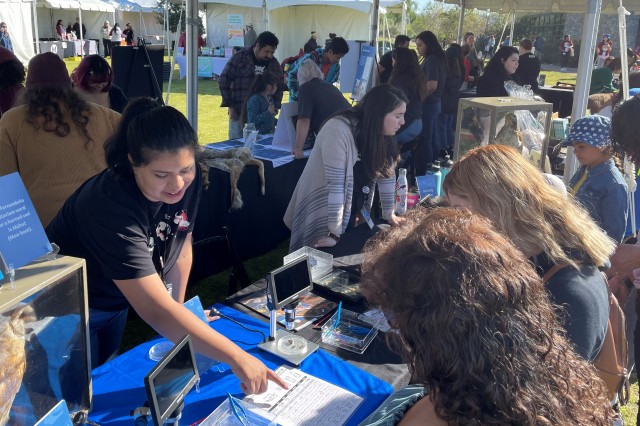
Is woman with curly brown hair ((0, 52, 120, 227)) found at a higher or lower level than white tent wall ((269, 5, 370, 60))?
lower

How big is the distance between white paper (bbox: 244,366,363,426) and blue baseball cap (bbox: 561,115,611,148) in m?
1.71

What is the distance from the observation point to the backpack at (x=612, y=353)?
155 cm

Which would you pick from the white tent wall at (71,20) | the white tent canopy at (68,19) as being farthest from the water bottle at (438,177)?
the white tent wall at (71,20)

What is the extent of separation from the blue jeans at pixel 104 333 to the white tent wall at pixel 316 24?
16.2m

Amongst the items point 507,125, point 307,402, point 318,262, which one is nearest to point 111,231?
point 307,402

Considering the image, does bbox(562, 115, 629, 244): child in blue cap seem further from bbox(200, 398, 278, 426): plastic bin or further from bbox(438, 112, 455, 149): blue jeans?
bbox(438, 112, 455, 149): blue jeans

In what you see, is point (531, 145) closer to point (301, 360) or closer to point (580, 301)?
point (580, 301)

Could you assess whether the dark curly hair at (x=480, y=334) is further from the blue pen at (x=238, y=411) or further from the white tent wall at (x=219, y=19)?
the white tent wall at (x=219, y=19)

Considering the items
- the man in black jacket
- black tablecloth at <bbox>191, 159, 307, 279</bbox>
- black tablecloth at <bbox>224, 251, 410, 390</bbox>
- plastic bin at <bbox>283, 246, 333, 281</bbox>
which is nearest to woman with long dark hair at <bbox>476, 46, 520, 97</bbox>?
the man in black jacket

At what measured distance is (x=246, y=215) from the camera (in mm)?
3834

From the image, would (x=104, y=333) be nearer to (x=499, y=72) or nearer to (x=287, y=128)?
(x=287, y=128)

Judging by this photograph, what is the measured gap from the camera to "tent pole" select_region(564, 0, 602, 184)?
3348 mm

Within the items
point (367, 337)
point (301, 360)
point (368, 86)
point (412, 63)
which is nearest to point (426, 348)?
point (301, 360)

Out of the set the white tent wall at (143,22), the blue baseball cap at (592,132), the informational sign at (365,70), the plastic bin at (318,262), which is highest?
the white tent wall at (143,22)
